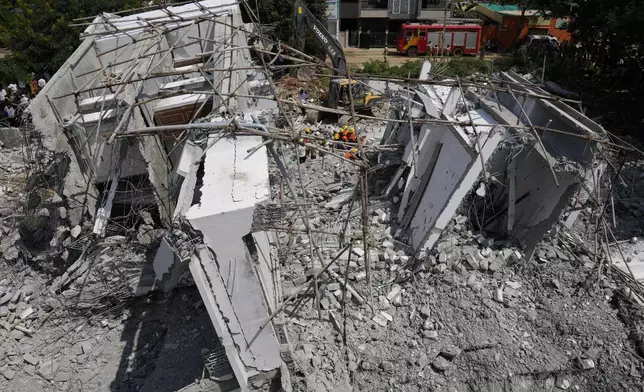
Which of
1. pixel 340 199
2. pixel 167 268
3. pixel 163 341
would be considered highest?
pixel 167 268

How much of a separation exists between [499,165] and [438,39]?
21859 millimetres

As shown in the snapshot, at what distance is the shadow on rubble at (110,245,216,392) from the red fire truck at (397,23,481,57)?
24.7 meters

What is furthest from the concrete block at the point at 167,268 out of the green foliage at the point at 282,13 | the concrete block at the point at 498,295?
the green foliage at the point at 282,13

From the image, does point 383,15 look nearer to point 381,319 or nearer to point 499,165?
point 499,165

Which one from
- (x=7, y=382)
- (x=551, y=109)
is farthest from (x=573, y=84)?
(x=7, y=382)

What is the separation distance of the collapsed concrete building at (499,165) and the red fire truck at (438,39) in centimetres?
1928

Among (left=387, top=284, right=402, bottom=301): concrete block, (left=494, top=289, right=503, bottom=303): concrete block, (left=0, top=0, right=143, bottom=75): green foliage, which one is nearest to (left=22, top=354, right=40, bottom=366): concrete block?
(left=387, top=284, right=402, bottom=301): concrete block

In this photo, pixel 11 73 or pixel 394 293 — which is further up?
pixel 11 73

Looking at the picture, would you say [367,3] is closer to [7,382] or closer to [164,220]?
[164,220]

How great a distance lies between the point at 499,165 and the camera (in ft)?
27.7

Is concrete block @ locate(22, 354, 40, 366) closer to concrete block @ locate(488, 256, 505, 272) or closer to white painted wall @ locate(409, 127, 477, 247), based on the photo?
white painted wall @ locate(409, 127, 477, 247)

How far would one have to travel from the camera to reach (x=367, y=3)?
101 ft

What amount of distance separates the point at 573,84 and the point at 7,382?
76.0 feet

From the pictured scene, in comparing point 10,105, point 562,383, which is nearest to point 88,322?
point 562,383
